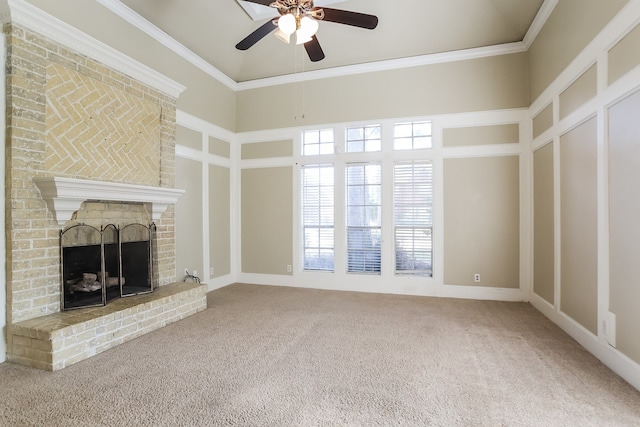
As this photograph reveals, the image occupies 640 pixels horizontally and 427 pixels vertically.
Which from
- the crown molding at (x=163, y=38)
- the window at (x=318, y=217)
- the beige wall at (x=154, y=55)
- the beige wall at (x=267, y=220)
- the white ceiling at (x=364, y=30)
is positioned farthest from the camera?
the beige wall at (x=267, y=220)

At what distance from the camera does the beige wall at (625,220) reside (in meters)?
2.25

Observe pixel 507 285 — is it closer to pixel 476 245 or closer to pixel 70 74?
pixel 476 245

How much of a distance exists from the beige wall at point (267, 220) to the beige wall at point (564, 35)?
12.4 feet

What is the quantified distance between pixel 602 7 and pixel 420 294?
3.78 m

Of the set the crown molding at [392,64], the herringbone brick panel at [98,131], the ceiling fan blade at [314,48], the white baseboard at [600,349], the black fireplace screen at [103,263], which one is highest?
the crown molding at [392,64]

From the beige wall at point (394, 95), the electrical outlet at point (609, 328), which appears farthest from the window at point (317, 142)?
the electrical outlet at point (609, 328)

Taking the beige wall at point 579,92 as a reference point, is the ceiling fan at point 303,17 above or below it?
above

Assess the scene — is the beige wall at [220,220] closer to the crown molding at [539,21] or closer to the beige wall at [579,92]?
the beige wall at [579,92]

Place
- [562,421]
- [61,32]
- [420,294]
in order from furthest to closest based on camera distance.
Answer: [420,294] < [61,32] < [562,421]

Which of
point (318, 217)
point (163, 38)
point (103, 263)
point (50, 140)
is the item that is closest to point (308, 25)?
point (50, 140)

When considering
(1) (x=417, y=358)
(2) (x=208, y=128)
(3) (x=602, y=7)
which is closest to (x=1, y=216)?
(2) (x=208, y=128)

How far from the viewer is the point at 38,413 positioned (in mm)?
1978

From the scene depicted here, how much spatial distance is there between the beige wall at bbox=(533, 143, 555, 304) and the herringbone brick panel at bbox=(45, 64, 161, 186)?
15.4 feet

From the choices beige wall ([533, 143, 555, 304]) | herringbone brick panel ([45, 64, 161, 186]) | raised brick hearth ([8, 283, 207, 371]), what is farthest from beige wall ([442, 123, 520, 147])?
raised brick hearth ([8, 283, 207, 371])
